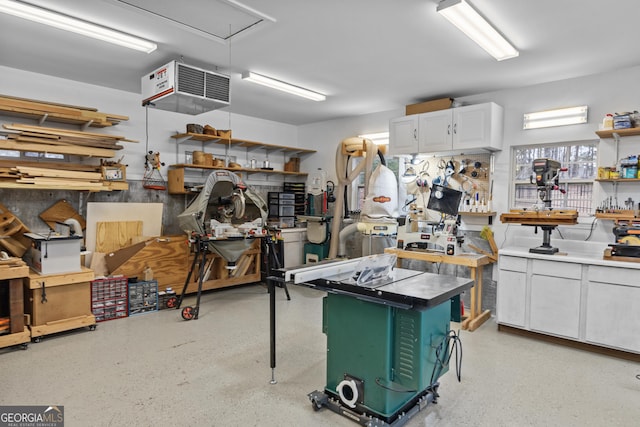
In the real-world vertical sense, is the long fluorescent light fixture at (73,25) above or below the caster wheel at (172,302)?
above

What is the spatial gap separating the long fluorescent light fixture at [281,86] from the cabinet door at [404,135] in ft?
3.67

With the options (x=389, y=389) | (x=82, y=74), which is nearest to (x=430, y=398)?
(x=389, y=389)

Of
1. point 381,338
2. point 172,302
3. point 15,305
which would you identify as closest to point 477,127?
point 381,338

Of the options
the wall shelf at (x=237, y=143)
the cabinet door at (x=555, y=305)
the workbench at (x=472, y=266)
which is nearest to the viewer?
the cabinet door at (x=555, y=305)

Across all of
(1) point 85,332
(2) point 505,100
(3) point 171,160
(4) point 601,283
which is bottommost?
(1) point 85,332

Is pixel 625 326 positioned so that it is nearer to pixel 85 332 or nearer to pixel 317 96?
pixel 317 96

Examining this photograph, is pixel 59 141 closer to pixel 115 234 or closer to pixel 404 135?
pixel 115 234

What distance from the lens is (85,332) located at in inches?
154

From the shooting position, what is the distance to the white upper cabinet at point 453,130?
14.8 feet

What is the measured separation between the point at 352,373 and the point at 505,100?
4.07 meters

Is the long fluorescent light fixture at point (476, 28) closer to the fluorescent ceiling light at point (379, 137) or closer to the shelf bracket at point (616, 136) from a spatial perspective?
the shelf bracket at point (616, 136)

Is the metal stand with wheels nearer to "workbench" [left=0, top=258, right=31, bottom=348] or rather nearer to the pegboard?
"workbench" [left=0, top=258, right=31, bottom=348]

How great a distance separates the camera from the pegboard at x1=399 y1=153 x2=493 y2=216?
491 cm

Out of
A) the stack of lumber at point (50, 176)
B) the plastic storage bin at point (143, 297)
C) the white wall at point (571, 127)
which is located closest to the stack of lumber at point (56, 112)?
the stack of lumber at point (50, 176)
